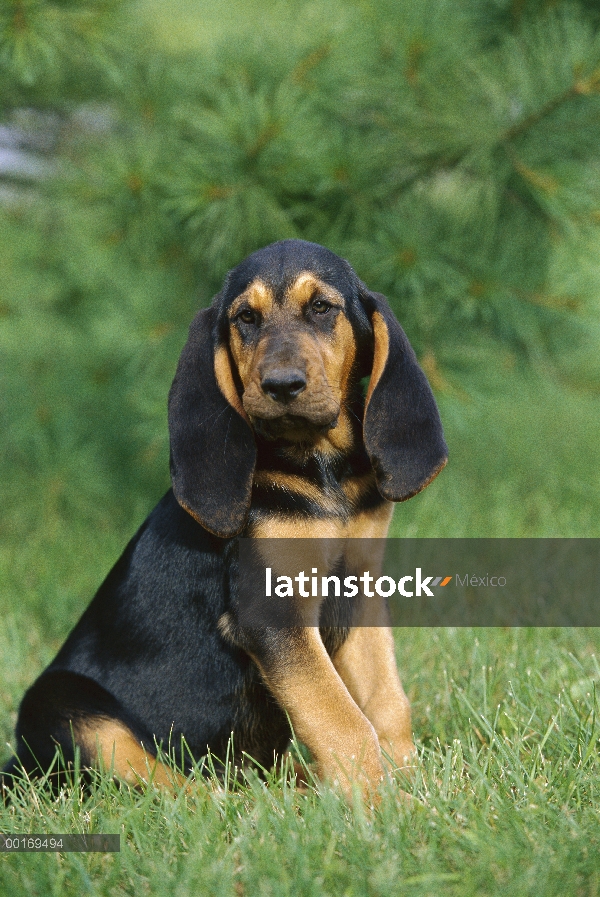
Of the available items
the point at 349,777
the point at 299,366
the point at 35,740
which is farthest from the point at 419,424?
the point at 35,740

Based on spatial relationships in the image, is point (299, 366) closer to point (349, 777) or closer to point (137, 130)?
point (349, 777)

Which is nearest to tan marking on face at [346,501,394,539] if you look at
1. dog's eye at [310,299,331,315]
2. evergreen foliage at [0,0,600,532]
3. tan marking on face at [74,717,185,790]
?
dog's eye at [310,299,331,315]

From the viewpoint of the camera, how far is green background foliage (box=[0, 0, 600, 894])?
455 centimetres

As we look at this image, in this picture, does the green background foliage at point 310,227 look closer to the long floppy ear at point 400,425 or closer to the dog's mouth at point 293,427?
the long floppy ear at point 400,425

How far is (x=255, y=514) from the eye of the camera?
288 cm

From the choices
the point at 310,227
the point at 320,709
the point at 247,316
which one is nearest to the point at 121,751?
the point at 320,709

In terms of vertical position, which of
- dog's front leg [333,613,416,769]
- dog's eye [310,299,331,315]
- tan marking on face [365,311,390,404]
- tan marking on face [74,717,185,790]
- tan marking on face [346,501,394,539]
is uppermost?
dog's eye [310,299,331,315]

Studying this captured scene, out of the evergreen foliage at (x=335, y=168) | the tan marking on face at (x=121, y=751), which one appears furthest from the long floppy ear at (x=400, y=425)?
the evergreen foliage at (x=335, y=168)

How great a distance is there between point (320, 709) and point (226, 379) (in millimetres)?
1060

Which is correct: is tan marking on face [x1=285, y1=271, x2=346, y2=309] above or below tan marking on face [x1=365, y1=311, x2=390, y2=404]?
above

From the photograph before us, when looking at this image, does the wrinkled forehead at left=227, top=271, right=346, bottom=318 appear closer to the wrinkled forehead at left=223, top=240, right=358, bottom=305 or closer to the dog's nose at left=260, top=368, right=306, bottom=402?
the wrinkled forehead at left=223, top=240, right=358, bottom=305

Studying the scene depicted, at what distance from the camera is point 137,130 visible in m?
5.71

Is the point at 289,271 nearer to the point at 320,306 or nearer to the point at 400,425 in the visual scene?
the point at 320,306

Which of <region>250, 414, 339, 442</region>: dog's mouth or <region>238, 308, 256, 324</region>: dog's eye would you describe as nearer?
<region>250, 414, 339, 442</region>: dog's mouth
